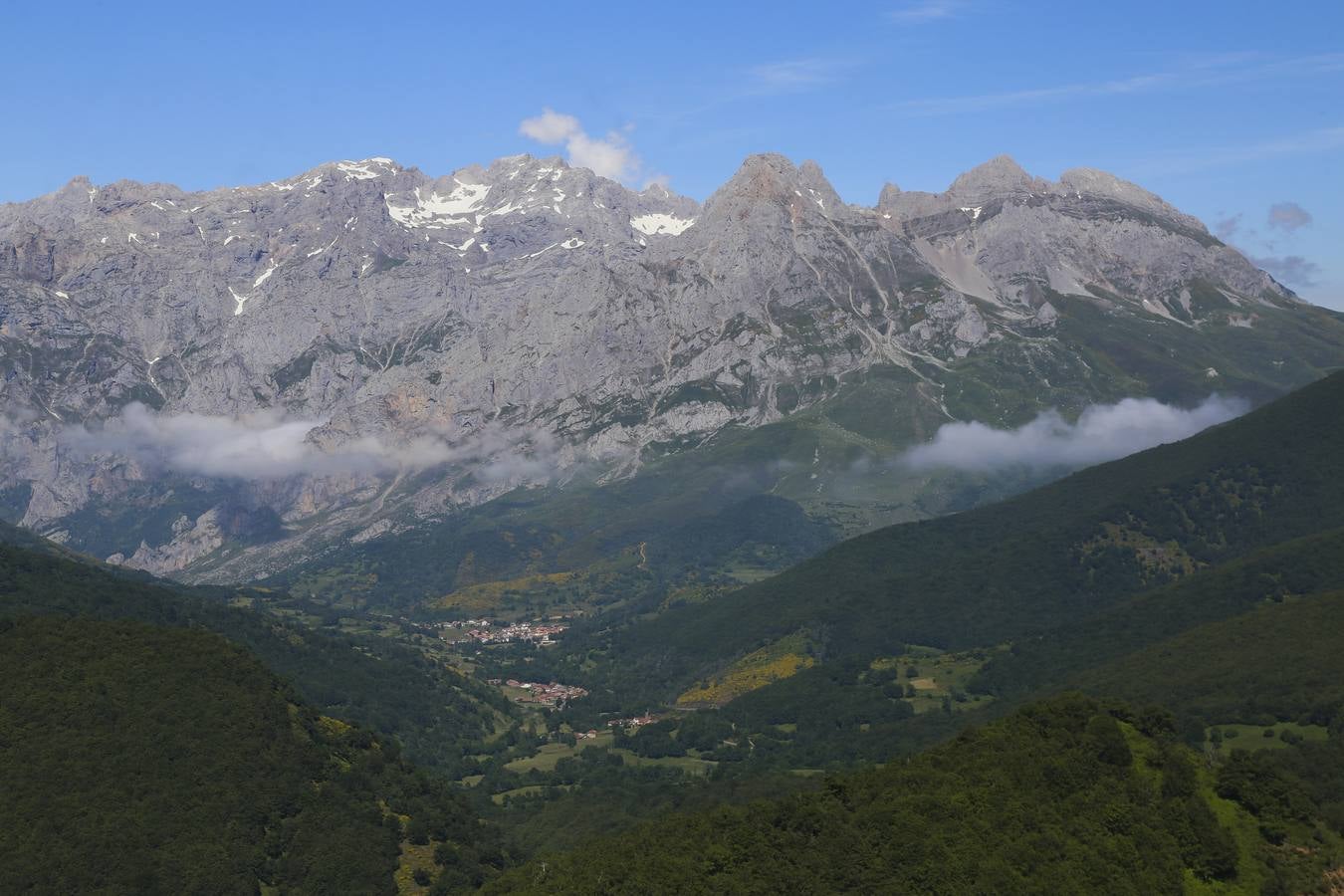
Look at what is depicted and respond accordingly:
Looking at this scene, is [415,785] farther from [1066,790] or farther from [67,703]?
[1066,790]

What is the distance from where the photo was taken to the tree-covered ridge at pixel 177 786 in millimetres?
156250

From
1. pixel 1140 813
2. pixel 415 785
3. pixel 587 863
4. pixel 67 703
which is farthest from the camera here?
pixel 415 785

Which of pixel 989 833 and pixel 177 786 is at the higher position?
pixel 177 786

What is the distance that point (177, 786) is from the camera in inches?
6713

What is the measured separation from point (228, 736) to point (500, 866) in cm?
3987

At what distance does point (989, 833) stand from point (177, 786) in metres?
100.0

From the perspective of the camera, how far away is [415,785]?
19638 centimetres

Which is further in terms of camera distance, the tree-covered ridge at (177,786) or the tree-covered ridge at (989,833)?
the tree-covered ridge at (177,786)

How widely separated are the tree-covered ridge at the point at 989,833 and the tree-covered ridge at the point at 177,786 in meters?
31.7

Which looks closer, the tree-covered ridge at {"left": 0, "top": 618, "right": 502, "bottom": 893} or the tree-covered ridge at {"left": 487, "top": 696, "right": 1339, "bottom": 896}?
the tree-covered ridge at {"left": 487, "top": 696, "right": 1339, "bottom": 896}

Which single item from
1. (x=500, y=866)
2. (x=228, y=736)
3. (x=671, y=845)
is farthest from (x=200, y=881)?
(x=671, y=845)

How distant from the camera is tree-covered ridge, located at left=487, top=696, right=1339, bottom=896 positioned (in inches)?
4943

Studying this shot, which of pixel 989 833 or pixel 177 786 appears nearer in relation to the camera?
pixel 989 833

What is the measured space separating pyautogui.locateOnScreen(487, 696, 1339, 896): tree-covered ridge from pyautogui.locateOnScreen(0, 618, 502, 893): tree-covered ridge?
3170 cm
